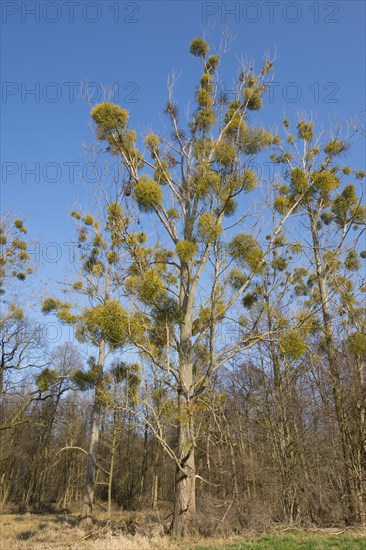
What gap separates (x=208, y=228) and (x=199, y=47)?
5.13 m

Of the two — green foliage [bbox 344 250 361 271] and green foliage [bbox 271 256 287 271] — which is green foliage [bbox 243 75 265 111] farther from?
green foliage [bbox 344 250 361 271]

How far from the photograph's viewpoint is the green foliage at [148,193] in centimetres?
824

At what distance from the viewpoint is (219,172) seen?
30.1 feet

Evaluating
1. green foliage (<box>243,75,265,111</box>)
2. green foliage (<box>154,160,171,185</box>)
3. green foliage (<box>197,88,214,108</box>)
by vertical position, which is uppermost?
green foliage (<box>243,75,265,111</box>)

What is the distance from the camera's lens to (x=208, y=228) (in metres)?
8.15

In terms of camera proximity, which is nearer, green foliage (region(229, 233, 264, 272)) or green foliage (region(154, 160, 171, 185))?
green foliage (region(229, 233, 264, 272))

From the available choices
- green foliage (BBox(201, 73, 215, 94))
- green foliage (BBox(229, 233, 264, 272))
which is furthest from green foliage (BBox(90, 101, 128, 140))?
green foliage (BBox(229, 233, 264, 272))

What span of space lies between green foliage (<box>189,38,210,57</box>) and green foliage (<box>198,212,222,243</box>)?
4.75 meters

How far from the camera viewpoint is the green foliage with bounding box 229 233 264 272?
328 inches

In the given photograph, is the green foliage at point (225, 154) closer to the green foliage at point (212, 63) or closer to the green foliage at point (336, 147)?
the green foliage at point (212, 63)

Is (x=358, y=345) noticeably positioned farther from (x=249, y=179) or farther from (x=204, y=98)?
(x=204, y=98)

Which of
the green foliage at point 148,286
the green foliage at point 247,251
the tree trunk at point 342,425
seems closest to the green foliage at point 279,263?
the tree trunk at point 342,425

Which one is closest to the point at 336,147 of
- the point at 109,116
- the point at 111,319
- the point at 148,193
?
the point at 148,193

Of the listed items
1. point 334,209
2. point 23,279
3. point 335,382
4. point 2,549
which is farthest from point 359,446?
point 23,279
